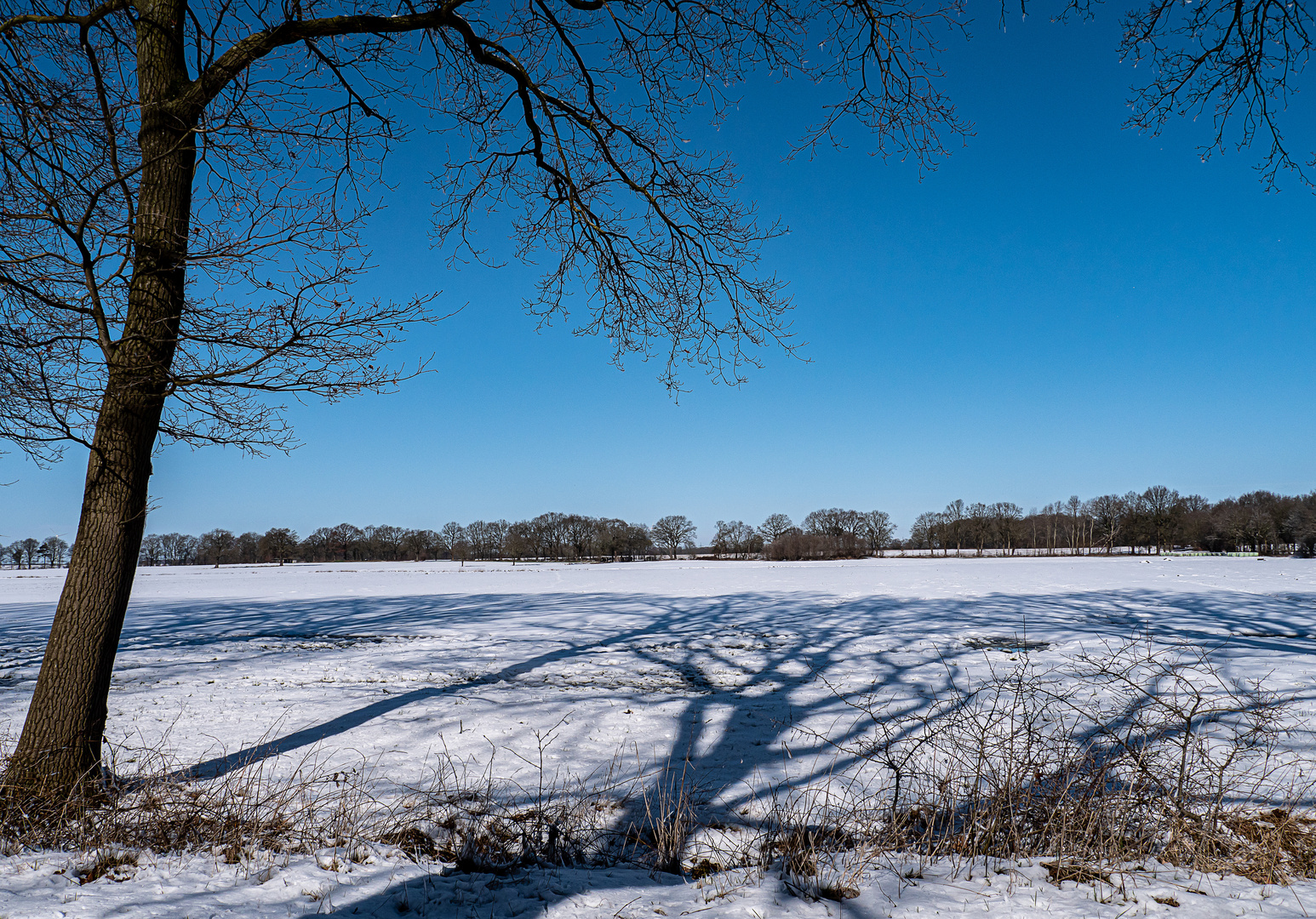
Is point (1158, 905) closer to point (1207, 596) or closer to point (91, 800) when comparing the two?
point (91, 800)

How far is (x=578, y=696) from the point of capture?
7969 mm

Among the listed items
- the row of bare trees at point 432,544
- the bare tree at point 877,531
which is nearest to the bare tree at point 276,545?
the row of bare trees at point 432,544

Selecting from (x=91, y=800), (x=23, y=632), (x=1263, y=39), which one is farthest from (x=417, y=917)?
(x=23, y=632)

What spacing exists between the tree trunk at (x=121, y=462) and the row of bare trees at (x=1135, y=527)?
114736 mm

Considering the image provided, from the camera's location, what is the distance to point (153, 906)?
271cm

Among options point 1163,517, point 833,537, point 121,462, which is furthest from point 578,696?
point 1163,517

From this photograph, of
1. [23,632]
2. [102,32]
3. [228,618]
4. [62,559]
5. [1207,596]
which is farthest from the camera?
[62,559]

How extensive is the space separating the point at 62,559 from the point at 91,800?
163748mm

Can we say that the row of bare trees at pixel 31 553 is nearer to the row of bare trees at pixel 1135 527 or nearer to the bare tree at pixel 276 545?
the bare tree at pixel 276 545

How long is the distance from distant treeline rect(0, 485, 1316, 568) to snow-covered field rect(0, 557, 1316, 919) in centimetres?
7674

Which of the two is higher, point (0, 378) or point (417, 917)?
point (0, 378)

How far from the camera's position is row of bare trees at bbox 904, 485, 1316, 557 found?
92688 mm

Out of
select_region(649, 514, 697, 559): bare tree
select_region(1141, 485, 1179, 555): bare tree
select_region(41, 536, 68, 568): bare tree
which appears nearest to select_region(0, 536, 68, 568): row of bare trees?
select_region(41, 536, 68, 568): bare tree

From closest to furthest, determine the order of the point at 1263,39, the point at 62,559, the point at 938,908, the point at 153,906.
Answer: the point at 153,906 → the point at 938,908 → the point at 1263,39 → the point at 62,559
